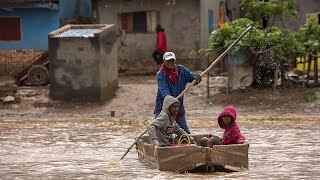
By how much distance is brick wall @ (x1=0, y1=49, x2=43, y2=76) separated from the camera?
30078 millimetres

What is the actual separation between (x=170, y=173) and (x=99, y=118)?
10.9 metres

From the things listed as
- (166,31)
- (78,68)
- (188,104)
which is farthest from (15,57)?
(188,104)

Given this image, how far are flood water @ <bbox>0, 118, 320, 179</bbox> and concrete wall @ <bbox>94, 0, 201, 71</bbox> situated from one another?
9429 mm

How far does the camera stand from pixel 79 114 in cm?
2266

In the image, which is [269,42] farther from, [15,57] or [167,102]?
[167,102]

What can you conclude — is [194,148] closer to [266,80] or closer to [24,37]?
[266,80]

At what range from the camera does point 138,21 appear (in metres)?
30.3

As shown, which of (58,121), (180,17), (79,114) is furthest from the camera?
(180,17)

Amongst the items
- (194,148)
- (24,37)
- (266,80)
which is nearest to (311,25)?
(266,80)

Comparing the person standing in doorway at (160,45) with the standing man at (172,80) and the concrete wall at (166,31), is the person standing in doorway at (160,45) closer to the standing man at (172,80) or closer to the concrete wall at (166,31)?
the concrete wall at (166,31)

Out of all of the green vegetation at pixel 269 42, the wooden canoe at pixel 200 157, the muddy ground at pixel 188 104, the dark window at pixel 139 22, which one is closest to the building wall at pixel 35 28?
the dark window at pixel 139 22

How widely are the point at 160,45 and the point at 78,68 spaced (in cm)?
585

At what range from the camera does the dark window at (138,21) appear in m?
30.1

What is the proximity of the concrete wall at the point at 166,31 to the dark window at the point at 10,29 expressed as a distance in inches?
126
